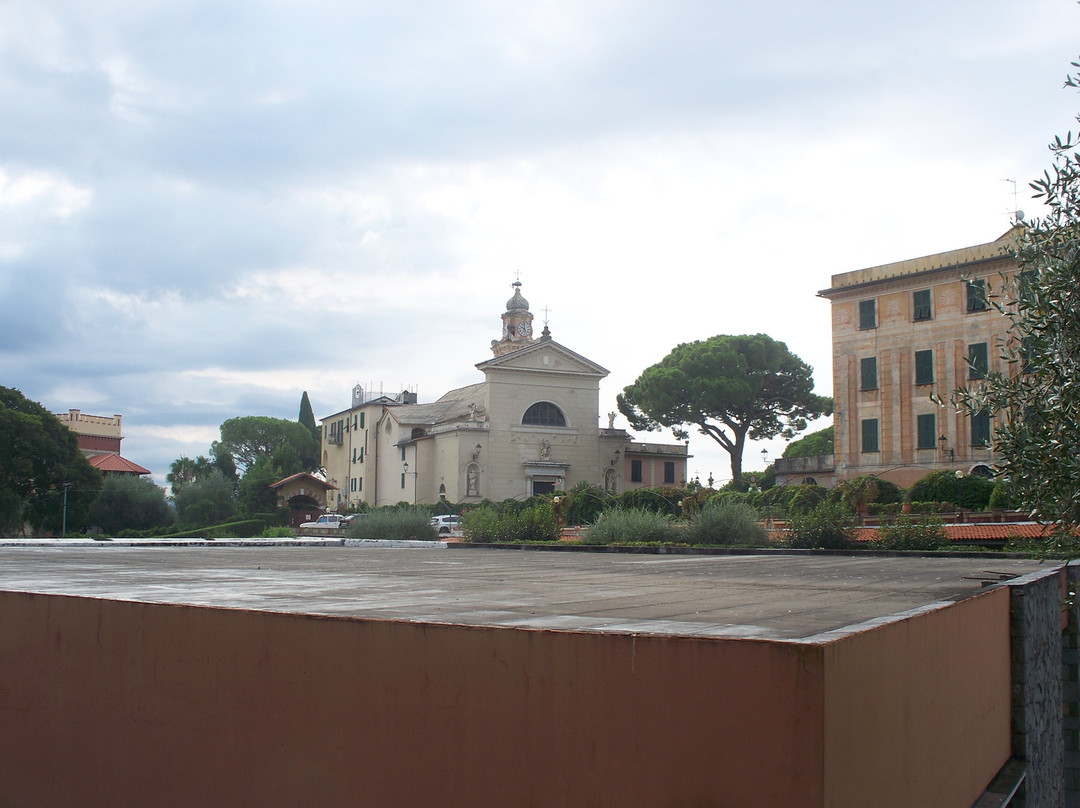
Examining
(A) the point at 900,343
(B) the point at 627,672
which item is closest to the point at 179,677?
(B) the point at 627,672

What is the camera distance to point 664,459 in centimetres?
5441

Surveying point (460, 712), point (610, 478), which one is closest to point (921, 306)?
point (610, 478)

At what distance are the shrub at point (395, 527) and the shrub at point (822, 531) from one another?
40.0 ft

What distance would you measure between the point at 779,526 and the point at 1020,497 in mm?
11538

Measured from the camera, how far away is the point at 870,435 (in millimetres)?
34844

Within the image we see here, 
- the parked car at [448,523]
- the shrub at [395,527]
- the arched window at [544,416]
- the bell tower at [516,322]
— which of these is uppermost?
the bell tower at [516,322]

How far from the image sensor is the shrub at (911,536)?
1520 centimetres

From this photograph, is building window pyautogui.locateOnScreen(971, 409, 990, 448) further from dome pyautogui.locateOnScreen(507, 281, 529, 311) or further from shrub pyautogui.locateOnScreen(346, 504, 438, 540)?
dome pyautogui.locateOnScreen(507, 281, 529, 311)

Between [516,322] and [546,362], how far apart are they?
7.69 m

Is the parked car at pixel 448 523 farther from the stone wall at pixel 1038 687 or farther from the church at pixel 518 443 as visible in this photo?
the stone wall at pixel 1038 687

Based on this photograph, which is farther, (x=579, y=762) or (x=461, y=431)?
(x=461, y=431)

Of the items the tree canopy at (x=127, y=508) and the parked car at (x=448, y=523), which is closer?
the parked car at (x=448, y=523)

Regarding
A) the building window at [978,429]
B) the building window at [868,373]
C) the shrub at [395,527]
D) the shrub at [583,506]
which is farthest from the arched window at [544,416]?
the building window at [978,429]

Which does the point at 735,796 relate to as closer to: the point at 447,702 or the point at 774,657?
the point at 774,657
